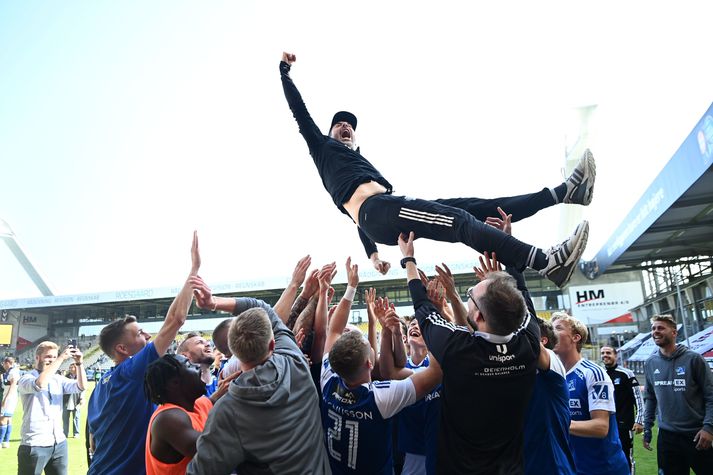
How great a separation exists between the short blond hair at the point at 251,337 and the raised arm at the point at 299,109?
1.76 metres

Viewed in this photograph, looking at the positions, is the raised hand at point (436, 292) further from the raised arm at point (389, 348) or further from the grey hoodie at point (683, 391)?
the grey hoodie at point (683, 391)

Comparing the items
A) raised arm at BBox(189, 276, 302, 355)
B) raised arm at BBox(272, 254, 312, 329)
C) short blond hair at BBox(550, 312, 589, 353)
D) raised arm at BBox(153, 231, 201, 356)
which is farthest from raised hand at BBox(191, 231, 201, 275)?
short blond hair at BBox(550, 312, 589, 353)

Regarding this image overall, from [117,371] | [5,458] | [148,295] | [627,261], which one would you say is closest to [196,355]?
[117,371]

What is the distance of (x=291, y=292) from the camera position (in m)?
3.08

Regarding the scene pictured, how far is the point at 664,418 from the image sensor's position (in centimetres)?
516

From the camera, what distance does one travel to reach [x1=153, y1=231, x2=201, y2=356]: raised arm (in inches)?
110

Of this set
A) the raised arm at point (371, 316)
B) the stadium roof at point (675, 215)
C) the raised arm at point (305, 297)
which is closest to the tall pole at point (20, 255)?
the stadium roof at point (675, 215)

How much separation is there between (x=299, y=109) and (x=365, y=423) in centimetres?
229

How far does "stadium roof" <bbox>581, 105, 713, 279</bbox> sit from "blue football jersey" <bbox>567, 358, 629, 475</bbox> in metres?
5.88

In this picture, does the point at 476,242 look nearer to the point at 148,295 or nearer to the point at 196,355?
the point at 196,355

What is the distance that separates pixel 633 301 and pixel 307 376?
19.8m

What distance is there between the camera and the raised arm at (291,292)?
9.98 ft

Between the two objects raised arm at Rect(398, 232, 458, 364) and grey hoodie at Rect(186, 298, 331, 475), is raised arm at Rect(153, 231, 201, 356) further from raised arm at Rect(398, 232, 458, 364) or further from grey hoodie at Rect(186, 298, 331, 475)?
raised arm at Rect(398, 232, 458, 364)

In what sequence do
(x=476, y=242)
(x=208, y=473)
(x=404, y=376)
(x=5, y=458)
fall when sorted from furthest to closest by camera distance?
(x=5, y=458)
(x=404, y=376)
(x=476, y=242)
(x=208, y=473)
